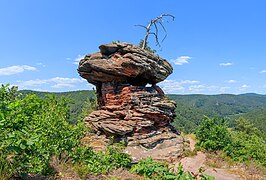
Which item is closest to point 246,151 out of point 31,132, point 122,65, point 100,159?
point 122,65

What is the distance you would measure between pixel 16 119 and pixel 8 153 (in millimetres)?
1405

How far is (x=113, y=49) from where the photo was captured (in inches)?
498

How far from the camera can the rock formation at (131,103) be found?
37.8 ft

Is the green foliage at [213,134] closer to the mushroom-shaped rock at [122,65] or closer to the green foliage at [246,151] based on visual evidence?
the green foliage at [246,151]

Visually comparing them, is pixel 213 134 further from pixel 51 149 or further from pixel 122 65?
pixel 51 149

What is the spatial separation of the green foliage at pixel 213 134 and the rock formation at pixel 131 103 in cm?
132

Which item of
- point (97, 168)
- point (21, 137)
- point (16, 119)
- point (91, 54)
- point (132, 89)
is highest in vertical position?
point (91, 54)

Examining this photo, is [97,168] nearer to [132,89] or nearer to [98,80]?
[132,89]

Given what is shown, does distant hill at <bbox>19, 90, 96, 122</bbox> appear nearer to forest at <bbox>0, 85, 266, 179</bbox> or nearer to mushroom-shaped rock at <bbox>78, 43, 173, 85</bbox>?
forest at <bbox>0, 85, 266, 179</bbox>

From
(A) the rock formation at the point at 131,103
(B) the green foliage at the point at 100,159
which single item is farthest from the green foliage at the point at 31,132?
(A) the rock formation at the point at 131,103

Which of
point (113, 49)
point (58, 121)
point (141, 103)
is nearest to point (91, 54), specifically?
point (113, 49)

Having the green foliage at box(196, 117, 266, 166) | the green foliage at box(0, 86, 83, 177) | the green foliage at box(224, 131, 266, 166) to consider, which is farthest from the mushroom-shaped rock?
the green foliage at box(224, 131, 266, 166)

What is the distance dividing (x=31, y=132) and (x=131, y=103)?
7600mm

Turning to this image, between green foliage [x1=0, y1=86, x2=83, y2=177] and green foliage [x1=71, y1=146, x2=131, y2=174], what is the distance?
56cm
